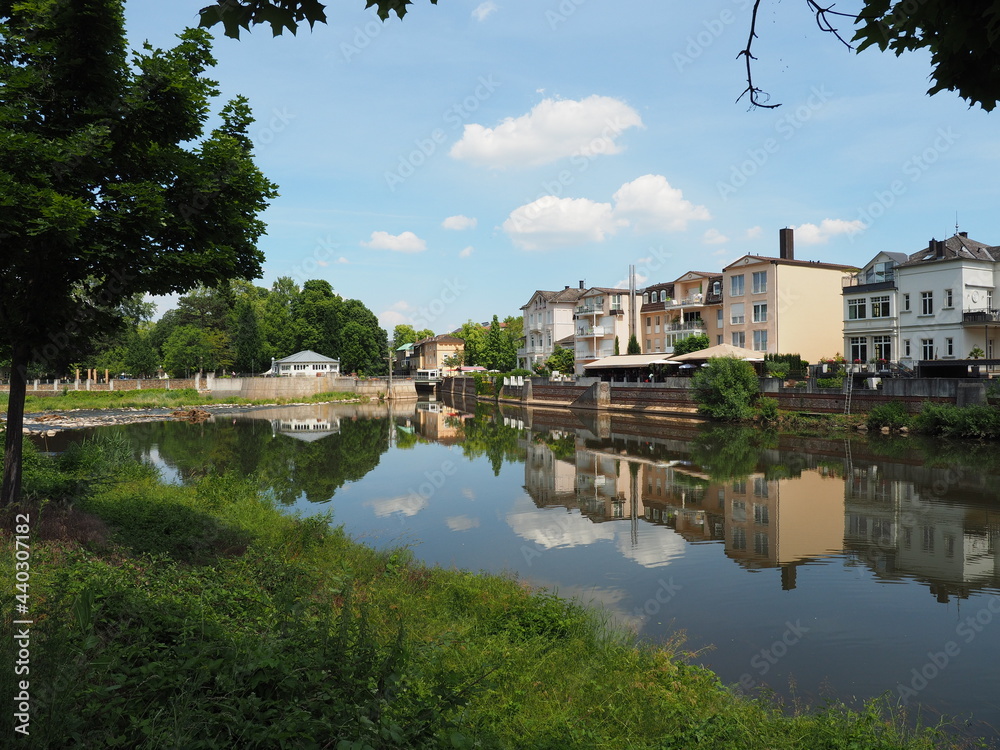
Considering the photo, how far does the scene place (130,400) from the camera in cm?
5931

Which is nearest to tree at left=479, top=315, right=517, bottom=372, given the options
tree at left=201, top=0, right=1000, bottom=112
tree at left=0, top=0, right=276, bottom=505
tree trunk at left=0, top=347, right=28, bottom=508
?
tree at left=0, top=0, right=276, bottom=505

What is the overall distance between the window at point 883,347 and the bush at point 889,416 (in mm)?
12234

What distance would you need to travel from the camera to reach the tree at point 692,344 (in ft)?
177

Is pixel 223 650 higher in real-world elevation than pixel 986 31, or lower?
lower

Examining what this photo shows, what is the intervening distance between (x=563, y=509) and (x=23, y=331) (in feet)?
41.1

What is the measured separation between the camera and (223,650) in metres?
4.39

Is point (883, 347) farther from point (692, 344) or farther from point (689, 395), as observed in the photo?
point (692, 344)

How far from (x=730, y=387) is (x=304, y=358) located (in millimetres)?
51575

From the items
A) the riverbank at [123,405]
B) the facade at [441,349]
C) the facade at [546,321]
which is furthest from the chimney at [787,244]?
the facade at [441,349]

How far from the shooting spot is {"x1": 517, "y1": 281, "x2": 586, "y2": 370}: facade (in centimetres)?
8144

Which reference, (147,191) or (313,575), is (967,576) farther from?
(147,191)

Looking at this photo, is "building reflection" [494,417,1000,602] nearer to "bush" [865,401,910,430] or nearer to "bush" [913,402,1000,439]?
"bush" [913,402,1000,439]

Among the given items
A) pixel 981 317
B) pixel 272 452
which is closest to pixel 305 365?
pixel 272 452

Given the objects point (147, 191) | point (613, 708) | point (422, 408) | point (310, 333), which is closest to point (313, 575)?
point (613, 708)
